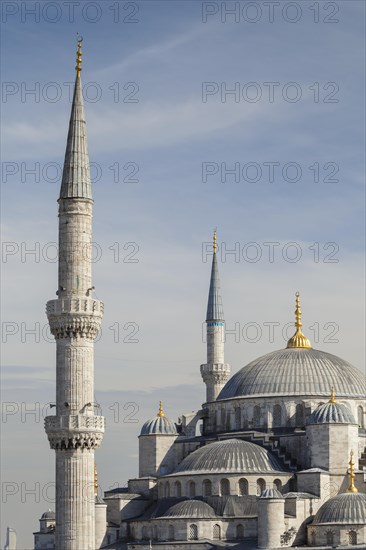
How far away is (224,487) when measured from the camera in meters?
70.2

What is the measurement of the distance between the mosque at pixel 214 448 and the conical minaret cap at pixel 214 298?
80 millimetres

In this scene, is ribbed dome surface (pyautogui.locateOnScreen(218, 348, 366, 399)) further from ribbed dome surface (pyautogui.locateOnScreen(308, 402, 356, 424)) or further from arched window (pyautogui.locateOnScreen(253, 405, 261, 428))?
ribbed dome surface (pyautogui.locateOnScreen(308, 402, 356, 424))

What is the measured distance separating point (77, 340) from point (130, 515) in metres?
21.1

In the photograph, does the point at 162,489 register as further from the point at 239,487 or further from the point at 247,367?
the point at 247,367

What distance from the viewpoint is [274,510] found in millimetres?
65125

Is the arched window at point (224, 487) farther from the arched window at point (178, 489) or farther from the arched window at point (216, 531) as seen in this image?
the arched window at point (216, 531)

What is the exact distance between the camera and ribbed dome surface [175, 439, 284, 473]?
70.7 metres

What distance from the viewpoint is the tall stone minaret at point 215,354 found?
80.9m

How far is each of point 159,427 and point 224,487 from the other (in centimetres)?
774

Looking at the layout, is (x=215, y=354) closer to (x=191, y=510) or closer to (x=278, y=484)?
(x=278, y=484)

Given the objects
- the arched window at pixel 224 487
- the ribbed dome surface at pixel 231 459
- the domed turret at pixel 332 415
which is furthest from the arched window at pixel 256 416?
the arched window at pixel 224 487

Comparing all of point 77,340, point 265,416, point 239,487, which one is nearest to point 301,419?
point 265,416

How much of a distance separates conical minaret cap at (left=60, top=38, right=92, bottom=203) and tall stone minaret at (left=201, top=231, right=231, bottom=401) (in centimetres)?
2695

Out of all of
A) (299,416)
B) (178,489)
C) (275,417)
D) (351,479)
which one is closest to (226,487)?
(178,489)
